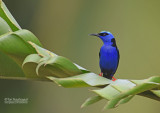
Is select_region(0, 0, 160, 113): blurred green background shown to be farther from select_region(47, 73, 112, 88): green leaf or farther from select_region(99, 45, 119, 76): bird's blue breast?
select_region(47, 73, 112, 88): green leaf

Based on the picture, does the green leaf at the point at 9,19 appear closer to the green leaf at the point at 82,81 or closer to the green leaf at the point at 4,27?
the green leaf at the point at 4,27

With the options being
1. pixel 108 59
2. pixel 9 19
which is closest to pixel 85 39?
pixel 108 59

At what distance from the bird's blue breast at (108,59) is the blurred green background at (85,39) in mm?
583

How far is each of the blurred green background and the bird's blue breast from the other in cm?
58

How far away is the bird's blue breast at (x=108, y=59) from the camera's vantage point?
91 cm

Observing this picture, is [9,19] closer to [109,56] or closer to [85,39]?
[109,56]

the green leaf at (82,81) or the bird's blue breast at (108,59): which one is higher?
the green leaf at (82,81)

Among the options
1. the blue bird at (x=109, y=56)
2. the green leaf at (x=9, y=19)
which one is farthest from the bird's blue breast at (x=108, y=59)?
the green leaf at (x=9, y=19)

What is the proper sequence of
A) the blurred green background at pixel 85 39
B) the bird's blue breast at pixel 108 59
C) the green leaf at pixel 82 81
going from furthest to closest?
the blurred green background at pixel 85 39 < the bird's blue breast at pixel 108 59 < the green leaf at pixel 82 81

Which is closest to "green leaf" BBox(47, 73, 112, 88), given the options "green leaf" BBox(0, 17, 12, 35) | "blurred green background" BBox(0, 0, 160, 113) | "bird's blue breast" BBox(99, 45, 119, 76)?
"green leaf" BBox(0, 17, 12, 35)

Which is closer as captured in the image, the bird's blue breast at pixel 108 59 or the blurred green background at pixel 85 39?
the bird's blue breast at pixel 108 59

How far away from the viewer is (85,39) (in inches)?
69.3

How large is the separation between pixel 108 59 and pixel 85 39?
847mm

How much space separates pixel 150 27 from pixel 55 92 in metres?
0.76
